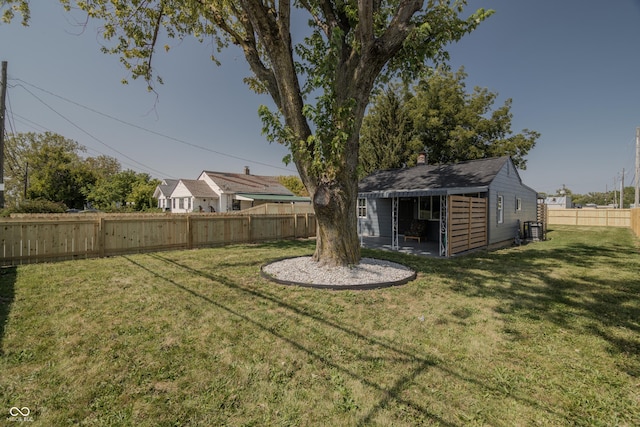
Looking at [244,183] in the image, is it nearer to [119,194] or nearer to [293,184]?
[119,194]

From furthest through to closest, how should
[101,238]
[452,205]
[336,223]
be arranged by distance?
[452,205] < [101,238] < [336,223]

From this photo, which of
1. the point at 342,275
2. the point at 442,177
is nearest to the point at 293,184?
the point at 442,177

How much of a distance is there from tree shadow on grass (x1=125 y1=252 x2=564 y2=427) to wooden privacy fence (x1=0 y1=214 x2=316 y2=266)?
5.88 metres

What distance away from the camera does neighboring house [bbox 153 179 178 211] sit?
117ft

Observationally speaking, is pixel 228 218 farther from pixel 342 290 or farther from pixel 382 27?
pixel 382 27

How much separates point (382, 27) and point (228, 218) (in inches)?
344

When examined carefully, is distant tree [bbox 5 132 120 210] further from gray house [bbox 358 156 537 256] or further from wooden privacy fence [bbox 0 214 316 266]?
gray house [bbox 358 156 537 256]

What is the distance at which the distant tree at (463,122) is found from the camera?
2202 centimetres

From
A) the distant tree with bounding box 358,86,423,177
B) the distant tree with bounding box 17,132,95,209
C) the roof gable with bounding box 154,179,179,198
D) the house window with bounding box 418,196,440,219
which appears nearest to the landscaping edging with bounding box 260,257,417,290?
the house window with bounding box 418,196,440,219

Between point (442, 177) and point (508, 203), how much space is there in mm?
3507

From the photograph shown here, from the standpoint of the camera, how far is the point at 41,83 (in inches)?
593

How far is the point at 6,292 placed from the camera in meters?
5.04

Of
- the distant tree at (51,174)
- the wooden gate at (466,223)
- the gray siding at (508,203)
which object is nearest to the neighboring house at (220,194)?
the distant tree at (51,174)

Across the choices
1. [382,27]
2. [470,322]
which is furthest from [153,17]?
[470,322]
